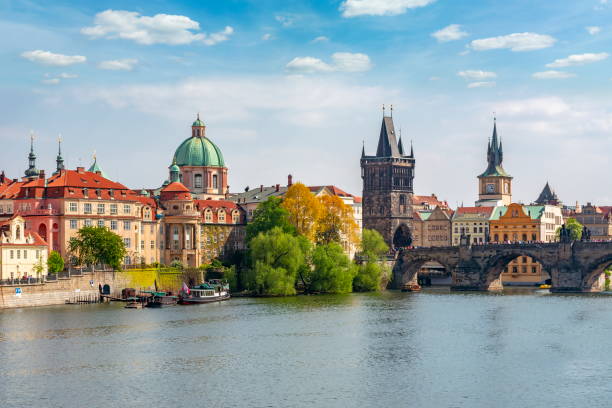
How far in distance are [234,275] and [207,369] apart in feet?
237

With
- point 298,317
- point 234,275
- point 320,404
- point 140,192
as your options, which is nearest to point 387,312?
point 298,317

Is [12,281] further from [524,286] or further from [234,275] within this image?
[524,286]

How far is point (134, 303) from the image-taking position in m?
127

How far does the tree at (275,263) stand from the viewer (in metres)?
144

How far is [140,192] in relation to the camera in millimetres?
186000

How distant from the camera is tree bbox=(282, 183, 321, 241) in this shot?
160250 mm

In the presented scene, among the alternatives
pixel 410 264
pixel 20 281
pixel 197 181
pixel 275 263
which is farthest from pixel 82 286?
pixel 197 181

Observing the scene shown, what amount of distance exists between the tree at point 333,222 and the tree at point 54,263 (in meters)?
41.3

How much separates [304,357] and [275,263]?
2433 inches

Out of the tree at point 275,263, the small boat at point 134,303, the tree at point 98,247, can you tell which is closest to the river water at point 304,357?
the small boat at point 134,303

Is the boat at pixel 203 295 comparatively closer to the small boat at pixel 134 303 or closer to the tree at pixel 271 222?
the small boat at pixel 134 303

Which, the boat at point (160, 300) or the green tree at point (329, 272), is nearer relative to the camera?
the boat at point (160, 300)

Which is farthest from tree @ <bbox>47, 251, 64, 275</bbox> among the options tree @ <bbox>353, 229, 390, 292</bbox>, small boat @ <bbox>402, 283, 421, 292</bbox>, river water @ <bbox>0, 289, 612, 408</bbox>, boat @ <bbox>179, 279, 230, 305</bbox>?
small boat @ <bbox>402, 283, 421, 292</bbox>

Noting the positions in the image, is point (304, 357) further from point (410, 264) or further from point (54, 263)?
point (410, 264)
